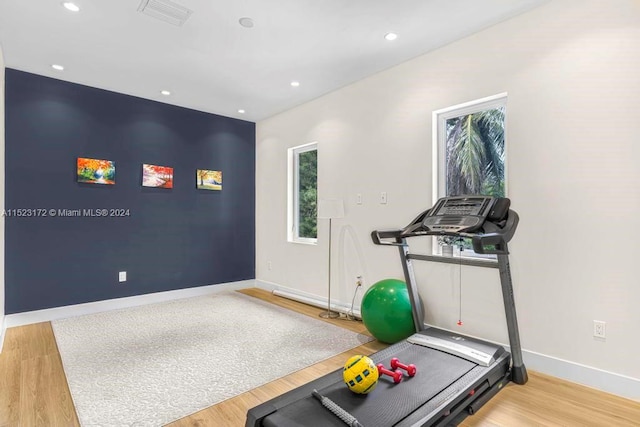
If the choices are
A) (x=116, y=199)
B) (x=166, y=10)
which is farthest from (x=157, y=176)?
(x=166, y=10)

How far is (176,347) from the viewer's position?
9.94ft

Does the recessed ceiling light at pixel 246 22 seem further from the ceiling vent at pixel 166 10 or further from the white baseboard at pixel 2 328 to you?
the white baseboard at pixel 2 328

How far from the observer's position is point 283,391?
2.31 metres

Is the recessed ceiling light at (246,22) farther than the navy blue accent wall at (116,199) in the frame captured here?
No

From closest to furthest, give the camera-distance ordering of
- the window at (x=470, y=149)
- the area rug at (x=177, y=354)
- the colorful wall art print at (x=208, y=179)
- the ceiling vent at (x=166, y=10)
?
the area rug at (x=177, y=354), the ceiling vent at (x=166, y=10), the window at (x=470, y=149), the colorful wall art print at (x=208, y=179)

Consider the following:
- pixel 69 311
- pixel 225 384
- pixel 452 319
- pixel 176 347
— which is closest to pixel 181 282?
pixel 69 311

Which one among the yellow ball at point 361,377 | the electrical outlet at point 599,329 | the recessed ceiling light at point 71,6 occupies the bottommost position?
the yellow ball at point 361,377

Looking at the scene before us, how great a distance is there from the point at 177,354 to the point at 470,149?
10.3 feet

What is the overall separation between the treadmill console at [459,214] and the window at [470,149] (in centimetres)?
65

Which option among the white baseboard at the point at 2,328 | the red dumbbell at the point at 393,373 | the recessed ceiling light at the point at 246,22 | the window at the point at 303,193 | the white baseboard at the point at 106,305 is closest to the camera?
the red dumbbell at the point at 393,373

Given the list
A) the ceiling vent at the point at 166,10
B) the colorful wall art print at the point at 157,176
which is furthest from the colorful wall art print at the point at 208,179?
the ceiling vent at the point at 166,10

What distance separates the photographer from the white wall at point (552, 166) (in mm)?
2219

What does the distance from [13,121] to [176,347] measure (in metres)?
3.04

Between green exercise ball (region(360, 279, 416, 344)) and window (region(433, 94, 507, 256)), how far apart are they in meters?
Result: 0.67
